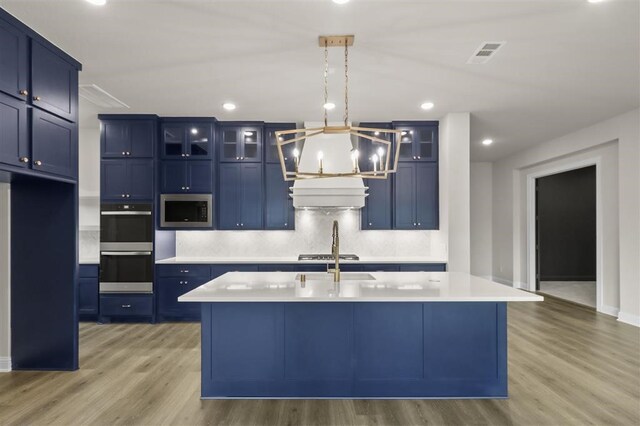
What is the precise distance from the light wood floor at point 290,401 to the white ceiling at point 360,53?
283cm

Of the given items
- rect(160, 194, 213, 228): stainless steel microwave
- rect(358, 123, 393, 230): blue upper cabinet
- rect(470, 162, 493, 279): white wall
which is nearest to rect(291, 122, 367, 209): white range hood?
rect(358, 123, 393, 230): blue upper cabinet

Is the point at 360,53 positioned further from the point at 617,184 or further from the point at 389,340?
the point at 617,184

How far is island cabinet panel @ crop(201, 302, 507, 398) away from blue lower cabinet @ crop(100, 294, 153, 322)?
2.82 meters

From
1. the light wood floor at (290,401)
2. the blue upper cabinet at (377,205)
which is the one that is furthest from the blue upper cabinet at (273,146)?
the light wood floor at (290,401)

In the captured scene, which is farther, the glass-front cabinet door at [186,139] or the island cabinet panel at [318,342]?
the glass-front cabinet door at [186,139]

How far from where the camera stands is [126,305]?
539 cm

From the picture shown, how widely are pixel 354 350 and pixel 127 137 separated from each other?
4376mm

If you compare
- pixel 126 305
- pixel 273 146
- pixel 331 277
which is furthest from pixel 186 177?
pixel 331 277

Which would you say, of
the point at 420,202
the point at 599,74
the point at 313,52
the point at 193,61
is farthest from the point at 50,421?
the point at 599,74

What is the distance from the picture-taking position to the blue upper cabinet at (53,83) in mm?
3184

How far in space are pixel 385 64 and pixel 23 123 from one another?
3.05m

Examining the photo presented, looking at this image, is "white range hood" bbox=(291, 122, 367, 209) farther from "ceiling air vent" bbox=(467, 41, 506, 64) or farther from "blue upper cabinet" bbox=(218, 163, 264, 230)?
"ceiling air vent" bbox=(467, 41, 506, 64)

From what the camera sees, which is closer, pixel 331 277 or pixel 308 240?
pixel 331 277

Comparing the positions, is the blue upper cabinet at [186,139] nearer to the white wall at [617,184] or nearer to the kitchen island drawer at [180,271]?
the kitchen island drawer at [180,271]
